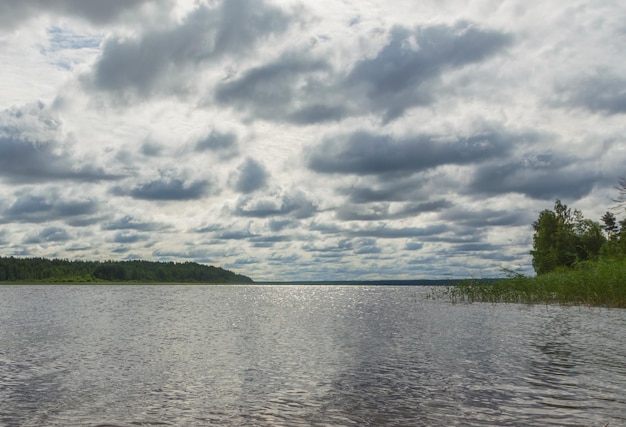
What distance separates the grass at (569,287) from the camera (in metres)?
51.8

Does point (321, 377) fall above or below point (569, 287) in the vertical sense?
below

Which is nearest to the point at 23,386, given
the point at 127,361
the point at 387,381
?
the point at 127,361

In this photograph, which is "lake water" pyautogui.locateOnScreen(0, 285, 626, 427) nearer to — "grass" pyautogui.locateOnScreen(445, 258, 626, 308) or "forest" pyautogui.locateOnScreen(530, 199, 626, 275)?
"grass" pyautogui.locateOnScreen(445, 258, 626, 308)

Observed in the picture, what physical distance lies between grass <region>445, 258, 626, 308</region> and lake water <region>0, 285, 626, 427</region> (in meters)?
13.4

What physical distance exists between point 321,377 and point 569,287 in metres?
44.9

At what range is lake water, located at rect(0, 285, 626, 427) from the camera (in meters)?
15.7

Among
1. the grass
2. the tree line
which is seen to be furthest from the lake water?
the tree line

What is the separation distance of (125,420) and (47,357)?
15.3 meters

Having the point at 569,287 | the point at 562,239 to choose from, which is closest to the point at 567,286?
the point at 569,287

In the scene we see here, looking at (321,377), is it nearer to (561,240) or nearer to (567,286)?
(567,286)

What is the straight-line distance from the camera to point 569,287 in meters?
57.7

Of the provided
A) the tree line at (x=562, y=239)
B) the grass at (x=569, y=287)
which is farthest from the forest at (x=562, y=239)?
the grass at (x=569, y=287)

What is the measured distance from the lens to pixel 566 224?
13950 cm

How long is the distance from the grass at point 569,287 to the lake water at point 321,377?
13.4m
